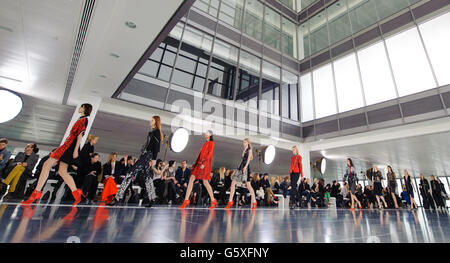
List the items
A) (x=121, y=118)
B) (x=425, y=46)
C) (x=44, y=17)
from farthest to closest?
(x=425, y=46) < (x=121, y=118) < (x=44, y=17)

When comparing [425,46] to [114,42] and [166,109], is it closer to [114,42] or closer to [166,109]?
[166,109]

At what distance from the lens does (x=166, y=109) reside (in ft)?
31.9

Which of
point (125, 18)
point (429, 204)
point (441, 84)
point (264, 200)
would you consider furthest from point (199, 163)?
point (429, 204)

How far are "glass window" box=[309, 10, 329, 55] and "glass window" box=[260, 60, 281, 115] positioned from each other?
3816 millimetres

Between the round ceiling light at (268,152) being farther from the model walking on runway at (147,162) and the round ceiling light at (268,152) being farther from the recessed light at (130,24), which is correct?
the recessed light at (130,24)

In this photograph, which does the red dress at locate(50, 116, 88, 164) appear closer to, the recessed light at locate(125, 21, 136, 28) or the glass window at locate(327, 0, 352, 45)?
the recessed light at locate(125, 21, 136, 28)

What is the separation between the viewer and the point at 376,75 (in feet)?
40.4

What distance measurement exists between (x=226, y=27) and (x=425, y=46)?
1089cm

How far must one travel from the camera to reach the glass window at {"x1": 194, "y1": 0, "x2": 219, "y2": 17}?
12.7 m

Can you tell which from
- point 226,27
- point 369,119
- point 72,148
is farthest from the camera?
point 226,27

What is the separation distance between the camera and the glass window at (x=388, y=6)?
489 inches

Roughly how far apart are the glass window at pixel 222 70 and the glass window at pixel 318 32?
700cm

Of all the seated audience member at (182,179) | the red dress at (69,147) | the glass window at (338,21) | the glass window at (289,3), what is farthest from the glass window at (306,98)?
the red dress at (69,147)

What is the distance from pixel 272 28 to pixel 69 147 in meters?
16.8
